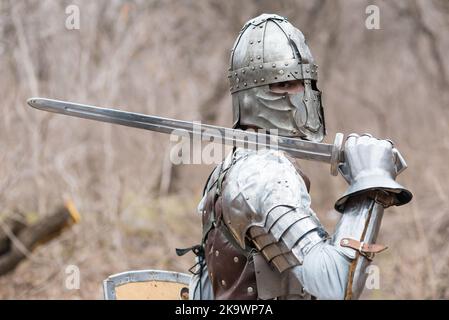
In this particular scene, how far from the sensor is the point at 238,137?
3.07 metres

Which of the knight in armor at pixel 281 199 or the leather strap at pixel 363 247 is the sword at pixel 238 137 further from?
the leather strap at pixel 363 247

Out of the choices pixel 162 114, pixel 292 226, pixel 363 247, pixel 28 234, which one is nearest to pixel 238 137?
pixel 292 226

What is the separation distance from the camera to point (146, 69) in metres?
10.1

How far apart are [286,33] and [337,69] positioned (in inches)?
339

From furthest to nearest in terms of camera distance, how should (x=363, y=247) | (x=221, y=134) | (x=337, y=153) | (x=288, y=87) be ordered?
(x=288, y=87), (x=221, y=134), (x=337, y=153), (x=363, y=247)

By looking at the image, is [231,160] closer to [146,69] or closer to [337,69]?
[146,69]

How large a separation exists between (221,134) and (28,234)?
→ 4.61 meters

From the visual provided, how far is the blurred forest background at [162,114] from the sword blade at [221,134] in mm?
4436

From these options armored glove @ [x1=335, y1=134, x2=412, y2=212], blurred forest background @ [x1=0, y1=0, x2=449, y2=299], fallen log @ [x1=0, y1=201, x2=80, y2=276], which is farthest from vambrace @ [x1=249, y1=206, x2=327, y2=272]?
blurred forest background @ [x1=0, y1=0, x2=449, y2=299]

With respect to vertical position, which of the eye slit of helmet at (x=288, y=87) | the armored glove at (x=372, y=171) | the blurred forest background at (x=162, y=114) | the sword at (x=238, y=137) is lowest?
the armored glove at (x=372, y=171)

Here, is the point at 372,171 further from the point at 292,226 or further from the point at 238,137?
the point at 238,137

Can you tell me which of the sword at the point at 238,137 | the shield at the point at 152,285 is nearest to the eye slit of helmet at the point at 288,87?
the sword at the point at 238,137

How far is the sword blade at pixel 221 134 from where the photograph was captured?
3.01 meters
